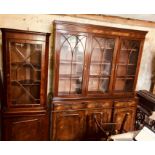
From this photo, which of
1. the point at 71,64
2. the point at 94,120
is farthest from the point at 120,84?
the point at 71,64

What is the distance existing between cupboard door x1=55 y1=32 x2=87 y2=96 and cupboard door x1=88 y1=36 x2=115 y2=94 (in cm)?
19

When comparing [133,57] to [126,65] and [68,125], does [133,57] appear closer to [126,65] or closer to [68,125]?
[126,65]

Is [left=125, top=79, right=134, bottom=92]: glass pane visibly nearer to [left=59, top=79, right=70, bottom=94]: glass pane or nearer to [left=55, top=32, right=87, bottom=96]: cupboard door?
[left=55, top=32, right=87, bottom=96]: cupboard door

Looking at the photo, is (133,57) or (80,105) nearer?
(80,105)

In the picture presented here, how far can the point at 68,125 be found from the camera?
2.67 metres

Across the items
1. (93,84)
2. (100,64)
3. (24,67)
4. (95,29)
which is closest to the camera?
(24,67)

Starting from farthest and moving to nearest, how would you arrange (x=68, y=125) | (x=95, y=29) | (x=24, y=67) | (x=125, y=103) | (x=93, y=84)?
(x=125, y=103) → (x=93, y=84) → (x=68, y=125) → (x=95, y=29) → (x=24, y=67)

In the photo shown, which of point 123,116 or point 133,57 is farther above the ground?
point 133,57

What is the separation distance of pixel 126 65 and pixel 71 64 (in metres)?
1.04

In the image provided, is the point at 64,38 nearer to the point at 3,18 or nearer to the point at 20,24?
the point at 20,24

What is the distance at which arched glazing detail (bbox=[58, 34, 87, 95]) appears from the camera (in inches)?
99.3

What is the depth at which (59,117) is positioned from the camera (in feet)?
8.50

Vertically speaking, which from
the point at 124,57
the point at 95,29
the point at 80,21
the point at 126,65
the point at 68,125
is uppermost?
the point at 80,21
